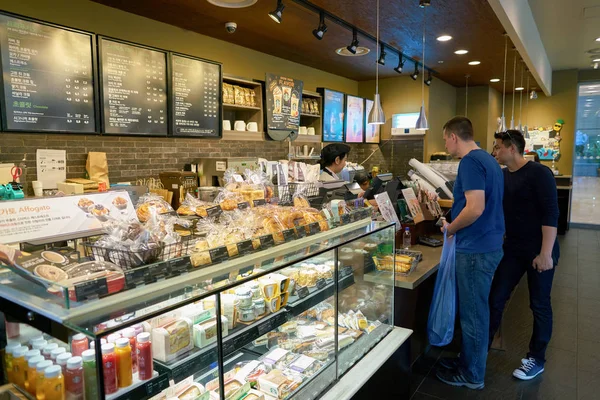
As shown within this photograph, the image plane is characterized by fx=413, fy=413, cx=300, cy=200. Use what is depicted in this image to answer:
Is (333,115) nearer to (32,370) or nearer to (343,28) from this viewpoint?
(343,28)

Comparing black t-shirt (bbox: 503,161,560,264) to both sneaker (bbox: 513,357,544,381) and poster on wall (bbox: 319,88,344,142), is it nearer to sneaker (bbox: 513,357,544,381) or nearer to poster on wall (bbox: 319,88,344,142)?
sneaker (bbox: 513,357,544,381)

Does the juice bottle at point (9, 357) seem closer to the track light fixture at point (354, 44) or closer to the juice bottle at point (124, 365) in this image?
the juice bottle at point (124, 365)

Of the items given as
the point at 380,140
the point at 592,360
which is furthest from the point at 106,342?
the point at 380,140

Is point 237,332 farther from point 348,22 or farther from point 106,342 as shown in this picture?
point 348,22

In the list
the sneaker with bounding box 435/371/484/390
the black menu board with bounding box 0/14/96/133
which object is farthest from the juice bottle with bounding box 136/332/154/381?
the black menu board with bounding box 0/14/96/133

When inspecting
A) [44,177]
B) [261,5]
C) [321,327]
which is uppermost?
[261,5]

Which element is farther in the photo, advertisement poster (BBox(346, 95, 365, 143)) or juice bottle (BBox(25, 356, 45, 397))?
advertisement poster (BBox(346, 95, 365, 143))

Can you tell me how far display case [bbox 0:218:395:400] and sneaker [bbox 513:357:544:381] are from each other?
3.81 ft

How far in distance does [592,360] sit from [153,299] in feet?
11.0

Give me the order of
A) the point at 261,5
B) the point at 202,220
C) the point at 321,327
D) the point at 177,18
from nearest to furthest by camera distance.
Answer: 1. the point at 202,220
2. the point at 321,327
3. the point at 261,5
4. the point at 177,18

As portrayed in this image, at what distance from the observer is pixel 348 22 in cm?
445

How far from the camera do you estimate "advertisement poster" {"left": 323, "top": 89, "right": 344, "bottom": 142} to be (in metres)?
6.71

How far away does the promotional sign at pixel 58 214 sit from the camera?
166cm

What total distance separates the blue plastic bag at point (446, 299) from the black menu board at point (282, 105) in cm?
340
